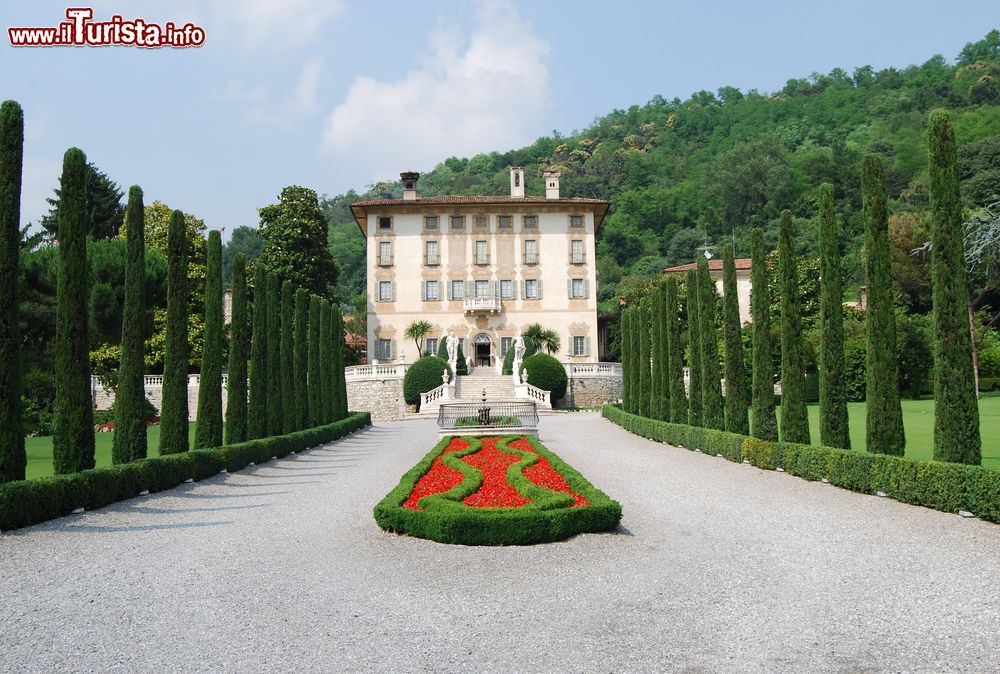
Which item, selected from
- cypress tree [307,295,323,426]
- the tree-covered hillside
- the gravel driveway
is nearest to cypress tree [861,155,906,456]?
the gravel driveway

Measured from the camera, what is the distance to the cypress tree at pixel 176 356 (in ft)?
49.8

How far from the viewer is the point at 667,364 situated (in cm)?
2508

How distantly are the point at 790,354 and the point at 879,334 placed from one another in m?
2.95

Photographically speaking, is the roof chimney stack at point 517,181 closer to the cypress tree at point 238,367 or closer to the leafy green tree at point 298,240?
the leafy green tree at point 298,240

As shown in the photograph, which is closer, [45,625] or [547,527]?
[45,625]

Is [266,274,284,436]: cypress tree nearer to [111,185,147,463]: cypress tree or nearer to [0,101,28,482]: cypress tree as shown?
[111,185,147,463]: cypress tree

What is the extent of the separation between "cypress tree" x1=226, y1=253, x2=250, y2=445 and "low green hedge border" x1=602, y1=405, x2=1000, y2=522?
10.6 m

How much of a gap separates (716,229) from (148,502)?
72.0 metres

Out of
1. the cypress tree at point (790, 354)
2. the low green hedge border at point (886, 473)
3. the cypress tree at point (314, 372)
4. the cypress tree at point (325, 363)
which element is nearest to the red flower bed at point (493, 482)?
the low green hedge border at point (886, 473)

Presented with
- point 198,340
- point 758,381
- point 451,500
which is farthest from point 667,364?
point 198,340

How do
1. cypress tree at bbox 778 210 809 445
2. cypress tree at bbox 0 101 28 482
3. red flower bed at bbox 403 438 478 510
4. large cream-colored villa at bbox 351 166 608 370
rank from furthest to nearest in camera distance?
large cream-colored villa at bbox 351 166 608 370
cypress tree at bbox 778 210 809 445
red flower bed at bbox 403 438 478 510
cypress tree at bbox 0 101 28 482

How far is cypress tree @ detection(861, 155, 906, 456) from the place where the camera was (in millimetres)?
12328

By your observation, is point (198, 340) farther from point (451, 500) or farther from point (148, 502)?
point (451, 500)

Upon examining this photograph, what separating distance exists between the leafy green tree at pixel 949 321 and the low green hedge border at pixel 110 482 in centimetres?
1114
